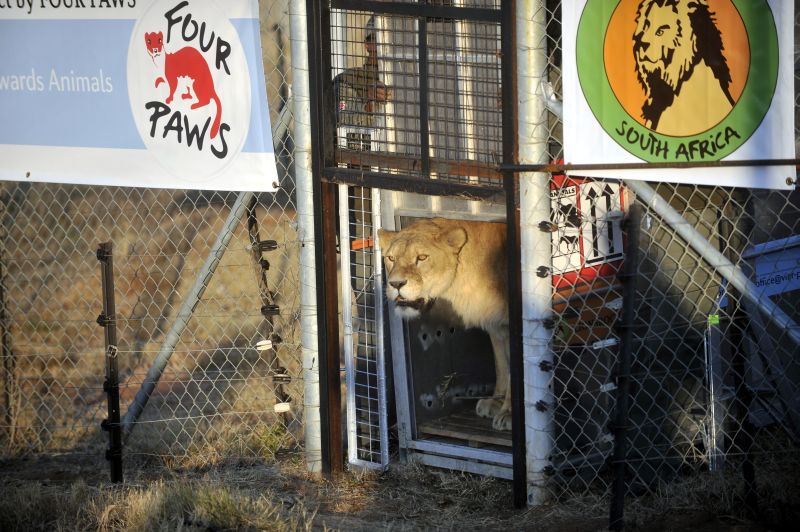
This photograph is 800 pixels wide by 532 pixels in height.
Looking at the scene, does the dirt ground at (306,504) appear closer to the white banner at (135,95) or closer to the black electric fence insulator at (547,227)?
the black electric fence insulator at (547,227)

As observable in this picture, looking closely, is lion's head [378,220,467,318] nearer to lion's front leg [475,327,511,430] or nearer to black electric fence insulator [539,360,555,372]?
lion's front leg [475,327,511,430]

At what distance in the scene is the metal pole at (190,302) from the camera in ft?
17.6

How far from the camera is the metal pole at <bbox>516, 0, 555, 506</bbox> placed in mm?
4320

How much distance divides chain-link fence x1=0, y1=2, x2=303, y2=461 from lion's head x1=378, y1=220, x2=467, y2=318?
666mm

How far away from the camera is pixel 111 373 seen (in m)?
5.54

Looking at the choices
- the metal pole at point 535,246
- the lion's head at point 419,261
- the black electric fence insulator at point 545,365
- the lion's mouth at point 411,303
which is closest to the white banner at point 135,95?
the lion's head at point 419,261

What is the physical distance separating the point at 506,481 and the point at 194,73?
283 cm

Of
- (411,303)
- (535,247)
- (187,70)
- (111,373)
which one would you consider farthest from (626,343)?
(111,373)

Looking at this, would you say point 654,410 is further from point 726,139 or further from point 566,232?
point 726,139

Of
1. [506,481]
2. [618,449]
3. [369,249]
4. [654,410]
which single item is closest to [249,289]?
[369,249]

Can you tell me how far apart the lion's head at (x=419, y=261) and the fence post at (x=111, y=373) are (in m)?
1.63

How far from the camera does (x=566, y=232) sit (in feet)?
15.3

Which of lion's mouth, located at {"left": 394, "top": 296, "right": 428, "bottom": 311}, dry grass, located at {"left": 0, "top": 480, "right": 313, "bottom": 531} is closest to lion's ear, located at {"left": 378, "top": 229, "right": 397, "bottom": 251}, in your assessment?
lion's mouth, located at {"left": 394, "top": 296, "right": 428, "bottom": 311}

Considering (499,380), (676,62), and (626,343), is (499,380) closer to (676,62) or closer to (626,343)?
(626,343)
